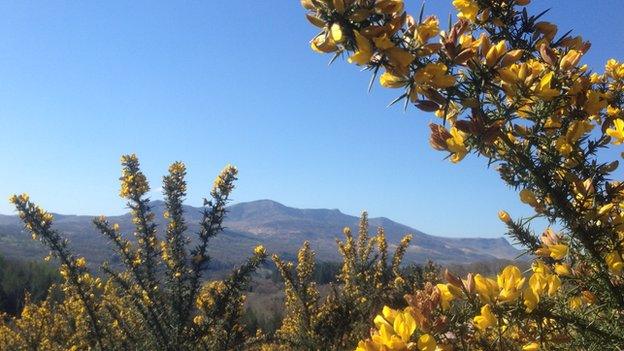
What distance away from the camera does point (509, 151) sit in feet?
4.56

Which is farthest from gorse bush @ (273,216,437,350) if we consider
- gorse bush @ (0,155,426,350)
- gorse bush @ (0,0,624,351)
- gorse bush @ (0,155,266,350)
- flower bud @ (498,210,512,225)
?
gorse bush @ (0,0,624,351)

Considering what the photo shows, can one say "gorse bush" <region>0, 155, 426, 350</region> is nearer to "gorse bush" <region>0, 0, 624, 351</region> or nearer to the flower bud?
the flower bud

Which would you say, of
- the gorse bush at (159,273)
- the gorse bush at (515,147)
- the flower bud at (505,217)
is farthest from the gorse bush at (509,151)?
the gorse bush at (159,273)

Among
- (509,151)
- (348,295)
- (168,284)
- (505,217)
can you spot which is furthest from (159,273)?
(509,151)

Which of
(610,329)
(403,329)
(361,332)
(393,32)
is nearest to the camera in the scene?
(403,329)

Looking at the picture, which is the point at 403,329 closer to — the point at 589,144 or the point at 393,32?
the point at 393,32

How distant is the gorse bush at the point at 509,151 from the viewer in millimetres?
1224

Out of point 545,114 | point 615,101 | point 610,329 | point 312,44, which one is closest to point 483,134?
point 545,114

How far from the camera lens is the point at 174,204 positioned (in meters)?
5.22

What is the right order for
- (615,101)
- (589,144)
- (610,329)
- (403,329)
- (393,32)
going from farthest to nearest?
(615,101) < (589,144) < (610,329) < (393,32) < (403,329)

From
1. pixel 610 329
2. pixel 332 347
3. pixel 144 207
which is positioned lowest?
pixel 332 347

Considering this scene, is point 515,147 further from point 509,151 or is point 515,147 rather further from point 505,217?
point 505,217

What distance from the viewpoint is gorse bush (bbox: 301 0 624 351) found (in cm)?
122

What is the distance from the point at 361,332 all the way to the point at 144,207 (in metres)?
3.03
